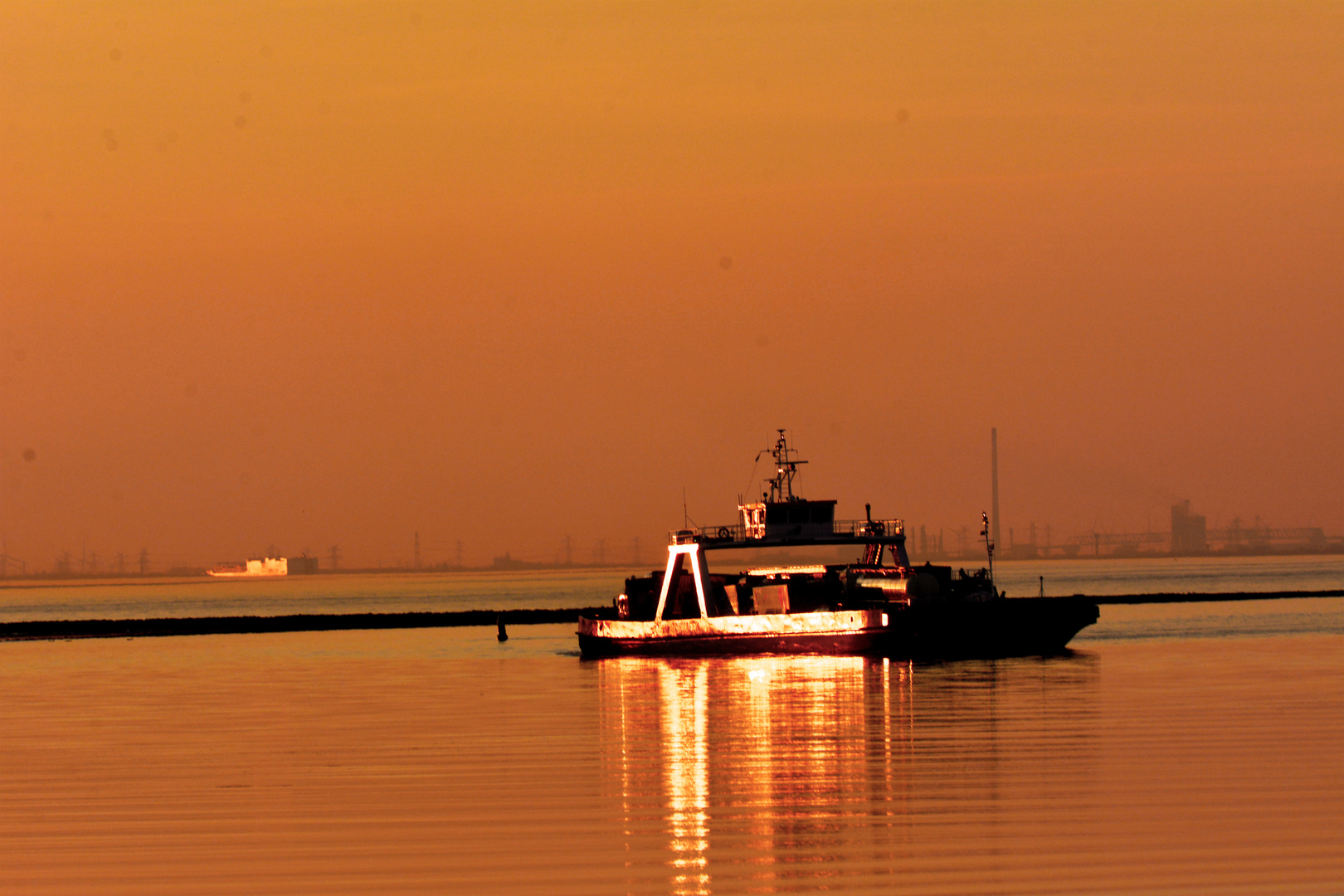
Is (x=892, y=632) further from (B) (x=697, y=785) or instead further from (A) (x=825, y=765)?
(B) (x=697, y=785)

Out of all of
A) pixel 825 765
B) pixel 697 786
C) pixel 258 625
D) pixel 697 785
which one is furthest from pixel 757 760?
pixel 258 625

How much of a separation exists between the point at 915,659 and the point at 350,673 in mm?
25316

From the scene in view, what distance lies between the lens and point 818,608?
7988cm

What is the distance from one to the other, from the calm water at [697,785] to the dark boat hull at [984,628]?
8.73 metres

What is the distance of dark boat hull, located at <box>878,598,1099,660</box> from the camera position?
236 ft

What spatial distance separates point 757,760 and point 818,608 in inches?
1801

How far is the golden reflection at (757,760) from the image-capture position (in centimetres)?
2402

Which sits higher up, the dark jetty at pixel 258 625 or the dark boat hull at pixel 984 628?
the dark boat hull at pixel 984 628

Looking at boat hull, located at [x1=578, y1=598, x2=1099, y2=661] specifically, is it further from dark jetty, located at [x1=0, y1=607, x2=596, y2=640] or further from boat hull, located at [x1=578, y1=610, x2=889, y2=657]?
dark jetty, located at [x1=0, y1=607, x2=596, y2=640]

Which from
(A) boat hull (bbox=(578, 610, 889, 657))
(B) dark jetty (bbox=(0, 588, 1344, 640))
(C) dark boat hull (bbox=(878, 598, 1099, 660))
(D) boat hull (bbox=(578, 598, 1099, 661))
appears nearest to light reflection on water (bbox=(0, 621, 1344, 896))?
(C) dark boat hull (bbox=(878, 598, 1099, 660))

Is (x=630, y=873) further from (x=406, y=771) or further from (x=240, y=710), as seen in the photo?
(x=240, y=710)

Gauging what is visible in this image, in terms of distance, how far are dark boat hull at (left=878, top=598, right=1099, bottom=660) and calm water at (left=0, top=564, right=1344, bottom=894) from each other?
28.6 ft

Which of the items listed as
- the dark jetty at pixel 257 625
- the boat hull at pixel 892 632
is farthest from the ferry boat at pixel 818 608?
the dark jetty at pixel 257 625

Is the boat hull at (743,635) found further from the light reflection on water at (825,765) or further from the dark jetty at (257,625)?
the dark jetty at (257,625)
